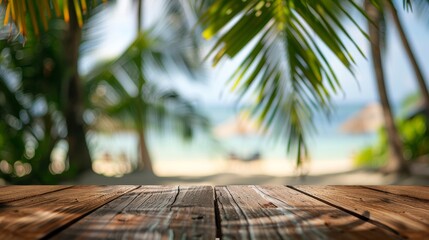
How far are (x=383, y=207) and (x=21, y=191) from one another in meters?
0.87

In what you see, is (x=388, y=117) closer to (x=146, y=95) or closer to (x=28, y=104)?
(x=146, y=95)

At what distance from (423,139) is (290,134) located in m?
5.31

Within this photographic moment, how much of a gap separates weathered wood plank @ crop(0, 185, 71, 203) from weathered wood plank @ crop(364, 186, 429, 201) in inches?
33.8

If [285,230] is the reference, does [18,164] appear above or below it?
above

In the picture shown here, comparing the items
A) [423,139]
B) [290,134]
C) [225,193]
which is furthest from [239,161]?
[225,193]

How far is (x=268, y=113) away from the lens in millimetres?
2023

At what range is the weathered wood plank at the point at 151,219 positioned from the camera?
0.71m

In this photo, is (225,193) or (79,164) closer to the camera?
(225,193)

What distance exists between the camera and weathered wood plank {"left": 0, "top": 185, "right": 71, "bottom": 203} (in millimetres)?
1104

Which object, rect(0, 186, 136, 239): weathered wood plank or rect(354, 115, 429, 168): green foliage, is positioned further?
rect(354, 115, 429, 168): green foliage

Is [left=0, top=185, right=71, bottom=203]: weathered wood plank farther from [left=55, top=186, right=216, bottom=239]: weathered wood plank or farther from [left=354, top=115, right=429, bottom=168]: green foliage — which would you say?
[left=354, top=115, right=429, bottom=168]: green foliage

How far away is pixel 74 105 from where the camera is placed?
5.38 m

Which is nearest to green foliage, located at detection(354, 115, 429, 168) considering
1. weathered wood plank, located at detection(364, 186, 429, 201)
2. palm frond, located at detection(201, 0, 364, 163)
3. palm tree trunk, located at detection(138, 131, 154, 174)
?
palm tree trunk, located at detection(138, 131, 154, 174)

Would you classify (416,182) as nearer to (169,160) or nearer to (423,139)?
(423,139)
